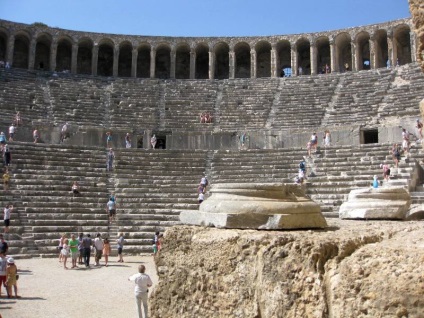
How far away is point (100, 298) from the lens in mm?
7805

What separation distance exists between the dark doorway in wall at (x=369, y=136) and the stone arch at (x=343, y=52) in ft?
39.4

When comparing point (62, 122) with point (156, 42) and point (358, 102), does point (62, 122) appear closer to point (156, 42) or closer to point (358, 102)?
point (156, 42)

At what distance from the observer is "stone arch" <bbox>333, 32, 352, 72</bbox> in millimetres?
32281

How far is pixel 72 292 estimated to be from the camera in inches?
328

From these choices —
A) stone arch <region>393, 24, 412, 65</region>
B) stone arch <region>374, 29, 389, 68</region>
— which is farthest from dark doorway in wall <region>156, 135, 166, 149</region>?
stone arch <region>393, 24, 412, 65</region>

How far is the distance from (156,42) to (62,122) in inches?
520

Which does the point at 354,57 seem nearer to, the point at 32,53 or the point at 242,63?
the point at 242,63

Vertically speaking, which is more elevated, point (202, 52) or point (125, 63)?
point (202, 52)

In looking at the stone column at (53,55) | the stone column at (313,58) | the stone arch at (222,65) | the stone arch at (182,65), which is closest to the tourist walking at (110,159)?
the stone column at (53,55)

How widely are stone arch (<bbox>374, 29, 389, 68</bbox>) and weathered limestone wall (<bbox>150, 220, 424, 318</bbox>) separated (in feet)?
95.8

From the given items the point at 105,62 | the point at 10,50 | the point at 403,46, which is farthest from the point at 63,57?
the point at 403,46

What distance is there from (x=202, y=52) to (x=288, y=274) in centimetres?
3391

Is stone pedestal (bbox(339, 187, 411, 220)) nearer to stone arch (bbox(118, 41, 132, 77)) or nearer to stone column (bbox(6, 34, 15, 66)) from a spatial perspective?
stone column (bbox(6, 34, 15, 66))

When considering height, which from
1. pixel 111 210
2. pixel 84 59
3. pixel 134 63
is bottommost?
pixel 111 210
